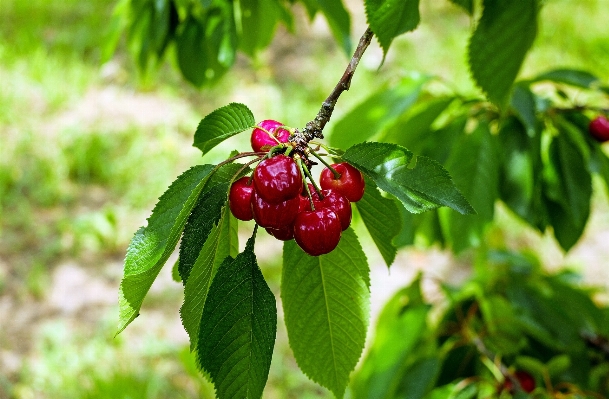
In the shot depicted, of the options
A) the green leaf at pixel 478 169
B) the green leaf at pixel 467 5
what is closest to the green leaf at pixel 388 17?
the green leaf at pixel 467 5

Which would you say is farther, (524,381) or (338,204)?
(524,381)

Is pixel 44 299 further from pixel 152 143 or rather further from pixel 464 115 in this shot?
pixel 464 115

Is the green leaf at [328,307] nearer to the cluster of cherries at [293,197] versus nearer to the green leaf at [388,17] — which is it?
the cluster of cherries at [293,197]

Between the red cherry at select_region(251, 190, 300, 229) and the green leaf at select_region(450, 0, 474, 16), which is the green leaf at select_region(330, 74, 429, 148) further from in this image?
the red cherry at select_region(251, 190, 300, 229)

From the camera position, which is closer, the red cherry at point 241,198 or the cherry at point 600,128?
the red cherry at point 241,198

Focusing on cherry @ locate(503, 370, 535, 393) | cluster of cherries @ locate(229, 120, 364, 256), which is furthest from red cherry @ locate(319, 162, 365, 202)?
cherry @ locate(503, 370, 535, 393)

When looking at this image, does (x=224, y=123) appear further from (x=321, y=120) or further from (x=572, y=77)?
(x=572, y=77)

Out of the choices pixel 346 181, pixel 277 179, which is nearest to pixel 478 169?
pixel 346 181
